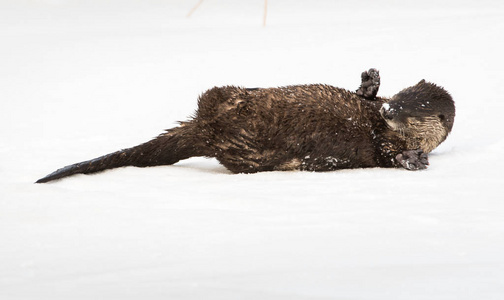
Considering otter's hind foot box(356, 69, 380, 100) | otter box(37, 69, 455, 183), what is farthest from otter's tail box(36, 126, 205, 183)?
otter's hind foot box(356, 69, 380, 100)

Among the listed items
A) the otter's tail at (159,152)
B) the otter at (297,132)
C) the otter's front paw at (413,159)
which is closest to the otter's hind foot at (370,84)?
the otter at (297,132)

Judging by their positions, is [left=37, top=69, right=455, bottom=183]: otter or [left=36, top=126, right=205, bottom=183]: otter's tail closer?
[left=37, top=69, right=455, bottom=183]: otter

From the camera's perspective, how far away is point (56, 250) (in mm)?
2957

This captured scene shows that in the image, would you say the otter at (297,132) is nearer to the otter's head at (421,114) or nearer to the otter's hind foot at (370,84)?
the otter's head at (421,114)

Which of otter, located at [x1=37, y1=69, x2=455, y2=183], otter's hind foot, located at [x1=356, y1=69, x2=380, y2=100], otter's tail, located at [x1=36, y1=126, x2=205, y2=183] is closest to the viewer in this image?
otter, located at [x1=37, y1=69, x2=455, y2=183]

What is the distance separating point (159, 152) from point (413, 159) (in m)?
1.75

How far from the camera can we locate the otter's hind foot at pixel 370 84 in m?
4.77

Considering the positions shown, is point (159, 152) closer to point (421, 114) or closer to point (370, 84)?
point (370, 84)

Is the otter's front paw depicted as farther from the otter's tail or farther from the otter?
the otter's tail

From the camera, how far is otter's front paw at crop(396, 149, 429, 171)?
4383 mm

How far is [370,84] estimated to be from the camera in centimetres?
478

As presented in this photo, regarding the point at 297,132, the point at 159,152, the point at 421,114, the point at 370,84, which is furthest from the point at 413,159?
the point at 159,152

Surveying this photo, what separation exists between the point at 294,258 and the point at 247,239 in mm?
292

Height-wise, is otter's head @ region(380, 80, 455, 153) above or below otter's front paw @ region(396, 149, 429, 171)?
above
